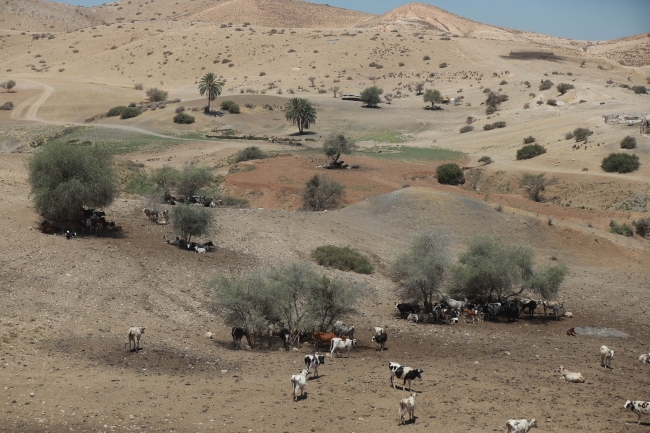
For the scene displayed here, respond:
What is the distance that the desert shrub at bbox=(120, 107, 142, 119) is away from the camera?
279 feet

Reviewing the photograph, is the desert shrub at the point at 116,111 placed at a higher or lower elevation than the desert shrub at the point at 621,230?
higher

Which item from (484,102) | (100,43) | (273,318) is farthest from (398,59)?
(273,318)

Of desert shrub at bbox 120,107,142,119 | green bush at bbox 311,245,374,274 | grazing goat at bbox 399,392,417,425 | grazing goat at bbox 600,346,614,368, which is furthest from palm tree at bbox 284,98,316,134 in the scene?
grazing goat at bbox 399,392,417,425

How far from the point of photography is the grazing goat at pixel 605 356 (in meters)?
20.8

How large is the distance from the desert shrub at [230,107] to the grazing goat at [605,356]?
7051 centimetres

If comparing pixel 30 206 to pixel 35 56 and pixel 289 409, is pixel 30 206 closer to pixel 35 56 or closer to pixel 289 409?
pixel 289 409

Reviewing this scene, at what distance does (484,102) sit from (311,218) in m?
61.8

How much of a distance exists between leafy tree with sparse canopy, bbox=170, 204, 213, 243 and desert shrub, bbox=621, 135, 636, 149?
43.6 meters

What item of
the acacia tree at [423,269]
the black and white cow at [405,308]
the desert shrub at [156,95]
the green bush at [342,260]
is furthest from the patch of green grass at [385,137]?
the black and white cow at [405,308]

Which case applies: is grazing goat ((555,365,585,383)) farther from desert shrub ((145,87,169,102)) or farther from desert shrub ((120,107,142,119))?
desert shrub ((145,87,169,102))

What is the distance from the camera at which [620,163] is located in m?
57.4

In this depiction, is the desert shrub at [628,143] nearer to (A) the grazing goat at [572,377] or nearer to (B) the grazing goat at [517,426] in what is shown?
(A) the grazing goat at [572,377]

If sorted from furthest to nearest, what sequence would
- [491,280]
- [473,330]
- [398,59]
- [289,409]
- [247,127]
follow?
[398,59], [247,127], [491,280], [473,330], [289,409]

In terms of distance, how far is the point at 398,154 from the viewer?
68.1m
